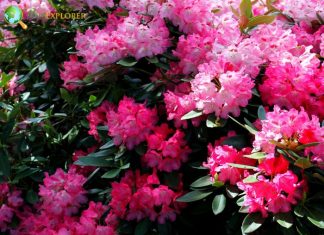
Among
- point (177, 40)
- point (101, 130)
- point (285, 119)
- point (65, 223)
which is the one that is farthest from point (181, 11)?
point (65, 223)

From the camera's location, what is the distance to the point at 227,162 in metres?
1.47

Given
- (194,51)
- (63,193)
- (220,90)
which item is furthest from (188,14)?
(63,193)

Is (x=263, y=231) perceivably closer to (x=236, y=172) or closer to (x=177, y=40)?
(x=236, y=172)

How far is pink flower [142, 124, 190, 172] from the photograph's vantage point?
63.6 inches

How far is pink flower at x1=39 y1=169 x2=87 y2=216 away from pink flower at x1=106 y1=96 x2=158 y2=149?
266 millimetres

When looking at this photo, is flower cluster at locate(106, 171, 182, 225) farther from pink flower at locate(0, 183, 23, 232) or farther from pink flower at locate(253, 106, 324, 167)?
pink flower at locate(0, 183, 23, 232)

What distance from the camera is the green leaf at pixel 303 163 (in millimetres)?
1320

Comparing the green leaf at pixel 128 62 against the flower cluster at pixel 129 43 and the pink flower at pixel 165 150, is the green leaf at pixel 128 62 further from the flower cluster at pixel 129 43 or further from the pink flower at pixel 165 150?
the pink flower at pixel 165 150

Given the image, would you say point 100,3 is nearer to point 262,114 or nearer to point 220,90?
point 220,90

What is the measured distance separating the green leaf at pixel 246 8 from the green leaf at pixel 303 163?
2.35ft

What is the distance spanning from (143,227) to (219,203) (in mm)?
279

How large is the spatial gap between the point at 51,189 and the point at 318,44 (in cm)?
112

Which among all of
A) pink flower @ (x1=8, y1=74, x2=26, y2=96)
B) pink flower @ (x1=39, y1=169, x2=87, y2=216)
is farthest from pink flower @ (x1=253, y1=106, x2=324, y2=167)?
pink flower @ (x1=8, y1=74, x2=26, y2=96)

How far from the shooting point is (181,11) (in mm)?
1881
